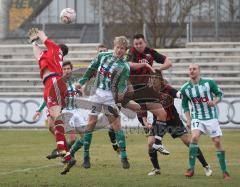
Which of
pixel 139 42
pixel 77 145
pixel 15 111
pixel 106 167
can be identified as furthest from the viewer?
pixel 15 111

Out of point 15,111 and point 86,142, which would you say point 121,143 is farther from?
point 15,111

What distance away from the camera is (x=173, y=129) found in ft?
49.6

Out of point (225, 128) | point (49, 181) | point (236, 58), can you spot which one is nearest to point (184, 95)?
point (49, 181)

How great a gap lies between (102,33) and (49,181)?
2539 centimetres

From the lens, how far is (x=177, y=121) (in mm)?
15367

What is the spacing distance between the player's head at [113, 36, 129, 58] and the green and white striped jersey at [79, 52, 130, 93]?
14 cm

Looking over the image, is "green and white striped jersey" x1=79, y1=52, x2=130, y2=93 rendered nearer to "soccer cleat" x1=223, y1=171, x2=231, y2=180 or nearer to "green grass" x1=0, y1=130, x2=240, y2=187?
"green grass" x1=0, y1=130, x2=240, y2=187

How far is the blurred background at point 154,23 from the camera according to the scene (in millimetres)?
40500

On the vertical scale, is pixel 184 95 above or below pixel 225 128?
above

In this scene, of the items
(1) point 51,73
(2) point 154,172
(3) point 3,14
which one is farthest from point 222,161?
(3) point 3,14

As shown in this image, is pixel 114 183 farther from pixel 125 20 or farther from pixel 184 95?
pixel 125 20

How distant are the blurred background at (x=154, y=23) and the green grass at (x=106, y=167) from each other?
16.9 meters

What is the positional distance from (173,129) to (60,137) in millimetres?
2507

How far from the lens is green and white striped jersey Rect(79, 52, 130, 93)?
14.2 metres
